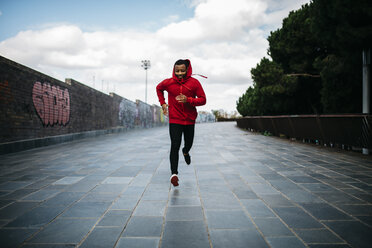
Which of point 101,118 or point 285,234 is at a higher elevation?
point 101,118

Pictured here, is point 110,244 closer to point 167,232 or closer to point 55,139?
point 167,232

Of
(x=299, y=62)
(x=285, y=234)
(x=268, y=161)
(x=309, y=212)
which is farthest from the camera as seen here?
(x=299, y=62)

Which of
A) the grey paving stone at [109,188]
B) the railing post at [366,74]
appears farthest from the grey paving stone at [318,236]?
the railing post at [366,74]

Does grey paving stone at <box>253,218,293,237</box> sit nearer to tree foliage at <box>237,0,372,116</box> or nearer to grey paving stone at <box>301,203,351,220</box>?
grey paving stone at <box>301,203,351,220</box>

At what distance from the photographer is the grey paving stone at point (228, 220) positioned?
7.71 ft

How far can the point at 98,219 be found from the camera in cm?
250

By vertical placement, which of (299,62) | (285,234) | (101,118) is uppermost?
(299,62)

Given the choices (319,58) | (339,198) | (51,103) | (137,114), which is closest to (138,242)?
(339,198)

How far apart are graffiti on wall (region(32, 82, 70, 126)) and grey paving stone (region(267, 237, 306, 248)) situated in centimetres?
932

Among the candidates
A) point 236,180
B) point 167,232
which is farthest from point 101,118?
point 167,232

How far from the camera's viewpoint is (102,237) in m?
2.13

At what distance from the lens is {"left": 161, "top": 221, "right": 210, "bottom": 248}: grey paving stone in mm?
2014

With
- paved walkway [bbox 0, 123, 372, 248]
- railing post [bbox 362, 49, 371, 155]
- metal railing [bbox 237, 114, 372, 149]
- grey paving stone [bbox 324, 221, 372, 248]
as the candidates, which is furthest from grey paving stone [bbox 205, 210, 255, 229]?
railing post [bbox 362, 49, 371, 155]

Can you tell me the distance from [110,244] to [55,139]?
9.49 meters
